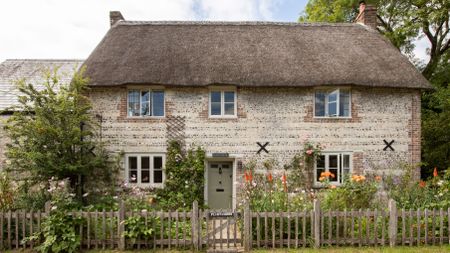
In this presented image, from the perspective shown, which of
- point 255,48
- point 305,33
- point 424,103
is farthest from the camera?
point 424,103

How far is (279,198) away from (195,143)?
4.67 metres

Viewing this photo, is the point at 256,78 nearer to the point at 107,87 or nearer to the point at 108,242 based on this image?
the point at 107,87

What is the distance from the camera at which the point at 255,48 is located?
13.0 metres

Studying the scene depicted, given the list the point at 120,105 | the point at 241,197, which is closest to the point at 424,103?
the point at 241,197

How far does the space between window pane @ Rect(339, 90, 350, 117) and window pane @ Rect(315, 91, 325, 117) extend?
71cm

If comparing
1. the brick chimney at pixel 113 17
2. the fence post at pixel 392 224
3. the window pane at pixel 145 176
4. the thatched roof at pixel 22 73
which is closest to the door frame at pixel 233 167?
the window pane at pixel 145 176

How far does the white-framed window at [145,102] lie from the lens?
1175 cm

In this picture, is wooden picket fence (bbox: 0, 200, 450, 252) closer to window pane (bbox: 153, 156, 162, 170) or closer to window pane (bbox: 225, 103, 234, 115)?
window pane (bbox: 153, 156, 162, 170)

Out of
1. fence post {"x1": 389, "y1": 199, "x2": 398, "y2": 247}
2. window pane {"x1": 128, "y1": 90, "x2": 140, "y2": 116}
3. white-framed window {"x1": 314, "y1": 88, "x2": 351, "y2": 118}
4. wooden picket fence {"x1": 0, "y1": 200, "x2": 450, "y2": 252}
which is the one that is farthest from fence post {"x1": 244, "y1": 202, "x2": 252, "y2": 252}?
window pane {"x1": 128, "y1": 90, "x2": 140, "y2": 116}

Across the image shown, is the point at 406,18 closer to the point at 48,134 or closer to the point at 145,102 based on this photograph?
the point at 145,102

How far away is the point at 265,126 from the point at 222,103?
1.97 meters

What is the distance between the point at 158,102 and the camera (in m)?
11.8

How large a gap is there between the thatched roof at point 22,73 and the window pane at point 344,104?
11.8 meters

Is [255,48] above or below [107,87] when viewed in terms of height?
above
